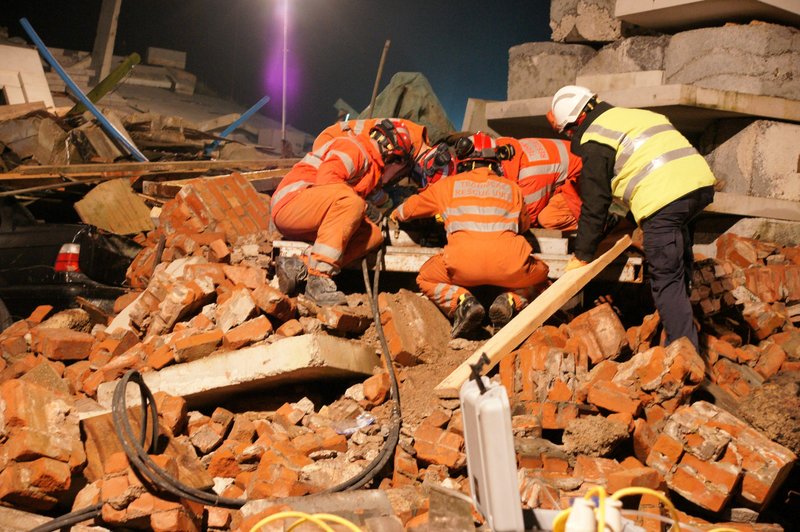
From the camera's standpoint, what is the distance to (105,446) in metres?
3.48

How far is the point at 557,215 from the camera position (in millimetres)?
5625

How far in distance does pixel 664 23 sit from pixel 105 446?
21.8ft

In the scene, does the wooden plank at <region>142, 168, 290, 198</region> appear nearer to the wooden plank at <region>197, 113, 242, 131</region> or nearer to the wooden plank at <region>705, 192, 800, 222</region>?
the wooden plank at <region>705, 192, 800, 222</region>

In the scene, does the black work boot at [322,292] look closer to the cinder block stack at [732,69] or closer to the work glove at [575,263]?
the work glove at [575,263]

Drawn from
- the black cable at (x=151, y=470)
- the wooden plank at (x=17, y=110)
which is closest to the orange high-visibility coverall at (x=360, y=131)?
the black cable at (x=151, y=470)

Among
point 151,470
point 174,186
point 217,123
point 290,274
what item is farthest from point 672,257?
point 217,123

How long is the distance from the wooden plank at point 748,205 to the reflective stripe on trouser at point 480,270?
101 inches

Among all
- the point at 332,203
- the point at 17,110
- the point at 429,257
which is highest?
the point at 17,110

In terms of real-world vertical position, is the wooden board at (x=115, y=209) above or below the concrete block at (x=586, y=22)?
below

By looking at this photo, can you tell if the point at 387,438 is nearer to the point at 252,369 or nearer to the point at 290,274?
the point at 252,369

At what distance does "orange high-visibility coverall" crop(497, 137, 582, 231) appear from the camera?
546 centimetres

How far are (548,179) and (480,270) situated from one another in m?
1.25

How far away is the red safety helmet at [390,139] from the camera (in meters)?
5.29

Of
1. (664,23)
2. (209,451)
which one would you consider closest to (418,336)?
(209,451)
